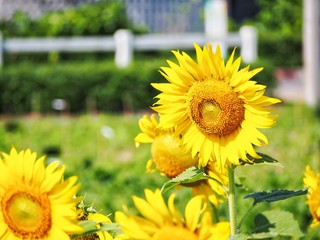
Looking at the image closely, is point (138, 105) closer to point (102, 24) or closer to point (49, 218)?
point (102, 24)

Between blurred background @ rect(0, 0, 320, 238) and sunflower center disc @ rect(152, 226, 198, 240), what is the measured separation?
3.00m

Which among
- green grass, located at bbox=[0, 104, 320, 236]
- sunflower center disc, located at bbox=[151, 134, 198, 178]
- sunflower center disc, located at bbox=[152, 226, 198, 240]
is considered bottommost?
green grass, located at bbox=[0, 104, 320, 236]

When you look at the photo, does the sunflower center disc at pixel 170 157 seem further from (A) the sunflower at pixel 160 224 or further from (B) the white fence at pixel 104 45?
(B) the white fence at pixel 104 45

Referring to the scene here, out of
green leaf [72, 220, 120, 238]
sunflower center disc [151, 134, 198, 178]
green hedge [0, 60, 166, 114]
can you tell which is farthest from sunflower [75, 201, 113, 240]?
green hedge [0, 60, 166, 114]

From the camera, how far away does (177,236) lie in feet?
3.50

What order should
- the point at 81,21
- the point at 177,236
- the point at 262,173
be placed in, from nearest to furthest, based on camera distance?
the point at 177,236, the point at 262,173, the point at 81,21

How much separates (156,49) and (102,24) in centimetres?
156

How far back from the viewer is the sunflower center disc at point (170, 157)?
1618 millimetres

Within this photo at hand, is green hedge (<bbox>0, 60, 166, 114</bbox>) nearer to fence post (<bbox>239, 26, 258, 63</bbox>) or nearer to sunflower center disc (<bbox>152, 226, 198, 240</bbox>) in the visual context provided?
fence post (<bbox>239, 26, 258, 63</bbox>)

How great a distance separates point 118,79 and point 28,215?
10810 mm

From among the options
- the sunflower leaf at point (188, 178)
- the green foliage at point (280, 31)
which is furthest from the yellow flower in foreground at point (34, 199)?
the green foliage at point (280, 31)

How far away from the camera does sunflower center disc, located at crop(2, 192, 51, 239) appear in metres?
1.15

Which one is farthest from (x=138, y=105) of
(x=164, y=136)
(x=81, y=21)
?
(x=164, y=136)

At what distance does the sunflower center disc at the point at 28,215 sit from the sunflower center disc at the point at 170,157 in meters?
0.50
